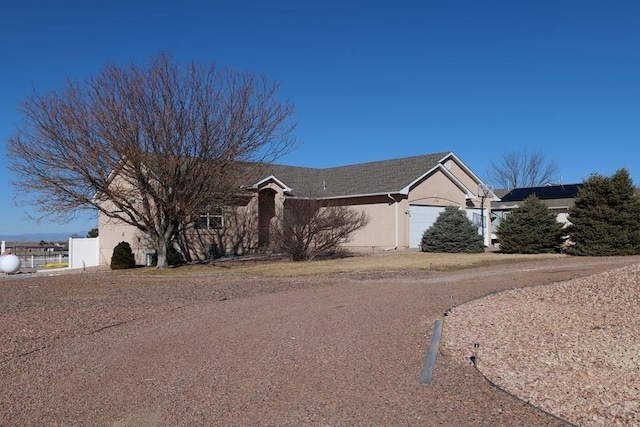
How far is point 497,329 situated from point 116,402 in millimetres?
5088

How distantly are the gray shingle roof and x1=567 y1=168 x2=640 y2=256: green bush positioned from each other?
27.5 ft

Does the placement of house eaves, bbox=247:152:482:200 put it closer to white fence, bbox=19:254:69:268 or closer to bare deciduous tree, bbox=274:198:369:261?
bare deciduous tree, bbox=274:198:369:261

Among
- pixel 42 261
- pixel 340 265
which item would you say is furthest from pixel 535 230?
pixel 42 261

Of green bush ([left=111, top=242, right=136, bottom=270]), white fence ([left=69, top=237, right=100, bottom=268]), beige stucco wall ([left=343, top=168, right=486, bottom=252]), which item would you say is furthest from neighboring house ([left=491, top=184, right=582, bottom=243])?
white fence ([left=69, top=237, right=100, bottom=268])

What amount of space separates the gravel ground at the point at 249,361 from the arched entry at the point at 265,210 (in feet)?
48.9

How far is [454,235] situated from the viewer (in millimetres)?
26391

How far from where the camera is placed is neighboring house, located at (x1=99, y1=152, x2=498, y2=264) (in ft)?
94.2

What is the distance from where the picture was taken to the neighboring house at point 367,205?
2872 centimetres

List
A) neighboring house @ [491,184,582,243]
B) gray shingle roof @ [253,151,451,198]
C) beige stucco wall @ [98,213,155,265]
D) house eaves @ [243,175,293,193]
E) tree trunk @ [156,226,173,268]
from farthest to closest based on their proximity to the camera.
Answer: neighboring house @ [491,184,582,243]
gray shingle roof @ [253,151,451,198]
house eaves @ [243,175,293,193]
beige stucco wall @ [98,213,155,265]
tree trunk @ [156,226,173,268]

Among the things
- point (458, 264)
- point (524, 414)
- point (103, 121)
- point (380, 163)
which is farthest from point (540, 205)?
point (524, 414)

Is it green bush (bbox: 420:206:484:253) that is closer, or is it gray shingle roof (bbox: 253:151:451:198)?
green bush (bbox: 420:206:484:253)

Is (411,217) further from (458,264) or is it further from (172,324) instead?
(172,324)

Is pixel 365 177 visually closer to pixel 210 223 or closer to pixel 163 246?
pixel 210 223

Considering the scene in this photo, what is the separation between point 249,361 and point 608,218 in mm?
18667
